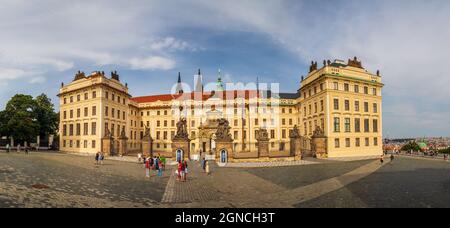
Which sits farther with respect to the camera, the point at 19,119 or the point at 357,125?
the point at 19,119

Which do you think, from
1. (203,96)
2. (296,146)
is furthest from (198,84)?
(296,146)

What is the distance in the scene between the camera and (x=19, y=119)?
46.2 meters

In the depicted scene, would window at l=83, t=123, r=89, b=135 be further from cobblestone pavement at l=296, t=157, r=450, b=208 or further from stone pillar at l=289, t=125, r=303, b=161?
cobblestone pavement at l=296, t=157, r=450, b=208

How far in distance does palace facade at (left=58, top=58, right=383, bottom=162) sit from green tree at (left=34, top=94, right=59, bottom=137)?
476 cm

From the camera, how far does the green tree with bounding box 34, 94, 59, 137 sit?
5375 cm

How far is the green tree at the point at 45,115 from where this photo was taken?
53.8m

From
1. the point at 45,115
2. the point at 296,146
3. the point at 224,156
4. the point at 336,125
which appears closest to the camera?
the point at 224,156

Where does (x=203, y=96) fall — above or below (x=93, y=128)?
above

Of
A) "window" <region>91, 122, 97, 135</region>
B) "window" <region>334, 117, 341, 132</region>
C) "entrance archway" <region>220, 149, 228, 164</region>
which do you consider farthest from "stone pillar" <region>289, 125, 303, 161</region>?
"window" <region>91, 122, 97, 135</region>

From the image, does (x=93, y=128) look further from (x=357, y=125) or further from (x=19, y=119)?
(x=357, y=125)

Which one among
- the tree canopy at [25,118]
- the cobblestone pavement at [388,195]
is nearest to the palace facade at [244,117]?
the tree canopy at [25,118]

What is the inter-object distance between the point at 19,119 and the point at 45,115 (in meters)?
8.63
